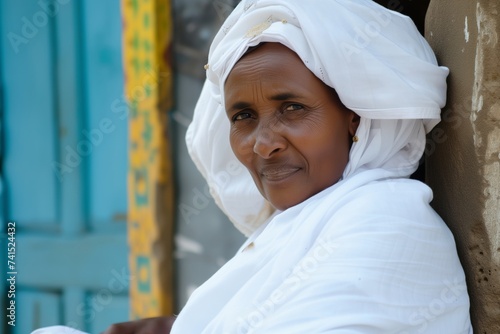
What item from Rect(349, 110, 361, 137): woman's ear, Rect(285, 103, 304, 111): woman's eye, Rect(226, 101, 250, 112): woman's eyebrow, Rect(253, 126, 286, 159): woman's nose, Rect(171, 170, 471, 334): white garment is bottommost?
Rect(171, 170, 471, 334): white garment

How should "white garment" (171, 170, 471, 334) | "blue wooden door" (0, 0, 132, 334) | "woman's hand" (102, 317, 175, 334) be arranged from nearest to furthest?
"white garment" (171, 170, 471, 334)
"woman's hand" (102, 317, 175, 334)
"blue wooden door" (0, 0, 132, 334)

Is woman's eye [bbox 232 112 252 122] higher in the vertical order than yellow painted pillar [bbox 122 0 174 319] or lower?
higher

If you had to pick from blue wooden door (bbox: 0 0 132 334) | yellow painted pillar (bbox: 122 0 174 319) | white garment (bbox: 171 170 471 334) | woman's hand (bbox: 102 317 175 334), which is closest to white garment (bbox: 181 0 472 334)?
white garment (bbox: 171 170 471 334)

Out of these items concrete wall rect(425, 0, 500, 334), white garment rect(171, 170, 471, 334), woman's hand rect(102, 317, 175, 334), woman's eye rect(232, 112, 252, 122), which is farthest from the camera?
woman's hand rect(102, 317, 175, 334)

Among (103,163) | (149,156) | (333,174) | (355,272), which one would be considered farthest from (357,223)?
(103,163)

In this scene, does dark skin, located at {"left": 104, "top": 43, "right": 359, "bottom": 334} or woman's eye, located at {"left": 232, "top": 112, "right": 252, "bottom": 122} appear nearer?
dark skin, located at {"left": 104, "top": 43, "right": 359, "bottom": 334}

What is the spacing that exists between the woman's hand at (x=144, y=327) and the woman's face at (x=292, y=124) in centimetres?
61

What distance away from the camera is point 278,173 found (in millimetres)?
2055

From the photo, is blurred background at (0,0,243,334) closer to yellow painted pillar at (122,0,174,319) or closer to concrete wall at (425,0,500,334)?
yellow painted pillar at (122,0,174,319)

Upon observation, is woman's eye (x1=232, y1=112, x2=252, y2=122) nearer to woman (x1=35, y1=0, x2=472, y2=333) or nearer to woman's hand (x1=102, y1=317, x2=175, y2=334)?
woman (x1=35, y1=0, x2=472, y2=333)

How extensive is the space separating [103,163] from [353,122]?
8.11ft

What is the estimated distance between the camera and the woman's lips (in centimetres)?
203

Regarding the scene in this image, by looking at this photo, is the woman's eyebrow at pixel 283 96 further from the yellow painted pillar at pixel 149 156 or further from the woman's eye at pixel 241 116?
the yellow painted pillar at pixel 149 156

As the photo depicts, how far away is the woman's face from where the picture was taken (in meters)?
2.01
